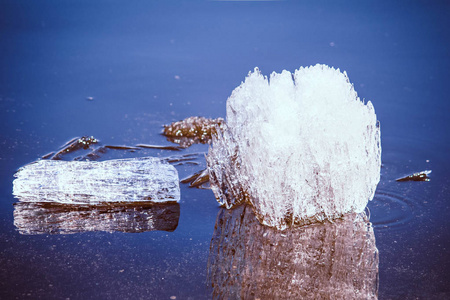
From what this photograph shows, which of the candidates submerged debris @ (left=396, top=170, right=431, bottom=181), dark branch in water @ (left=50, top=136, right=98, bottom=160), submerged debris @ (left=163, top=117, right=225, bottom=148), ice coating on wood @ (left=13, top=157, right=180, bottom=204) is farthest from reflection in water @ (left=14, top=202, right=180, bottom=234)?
submerged debris @ (left=396, top=170, right=431, bottom=181)

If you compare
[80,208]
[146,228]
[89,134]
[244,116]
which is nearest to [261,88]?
[244,116]

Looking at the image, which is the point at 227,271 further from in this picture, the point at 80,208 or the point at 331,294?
the point at 80,208

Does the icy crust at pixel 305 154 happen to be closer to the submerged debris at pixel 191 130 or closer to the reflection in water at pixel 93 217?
the reflection in water at pixel 93 217

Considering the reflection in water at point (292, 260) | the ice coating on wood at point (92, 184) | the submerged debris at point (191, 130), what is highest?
the submerged debris at point (191, 130)

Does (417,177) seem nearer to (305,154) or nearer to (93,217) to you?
(305,154)

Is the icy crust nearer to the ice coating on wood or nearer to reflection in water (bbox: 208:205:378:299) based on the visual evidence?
reflection in water (bbox: 208:205:378:299)

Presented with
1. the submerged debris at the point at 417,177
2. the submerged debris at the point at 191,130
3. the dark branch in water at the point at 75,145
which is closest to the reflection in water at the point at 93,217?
the dark branch in water at the point at 75,145

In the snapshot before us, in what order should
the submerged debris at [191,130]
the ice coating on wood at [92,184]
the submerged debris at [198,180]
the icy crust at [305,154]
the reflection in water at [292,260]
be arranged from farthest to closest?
the submerged debris at [191,130] < the submerged debris at [198,180] < the ice coating on wood at [92,184] < the icy crust at [305,154] < the reflection in water at [292,260]
